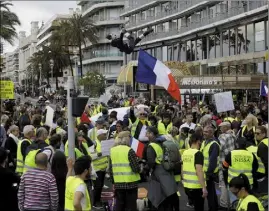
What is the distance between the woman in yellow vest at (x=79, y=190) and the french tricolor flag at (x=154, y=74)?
7656 millimetres

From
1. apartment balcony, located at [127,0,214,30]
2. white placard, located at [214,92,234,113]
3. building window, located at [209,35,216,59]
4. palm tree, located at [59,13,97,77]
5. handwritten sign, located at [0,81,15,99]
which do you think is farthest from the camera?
palm tree, located at [59,13,97,77]

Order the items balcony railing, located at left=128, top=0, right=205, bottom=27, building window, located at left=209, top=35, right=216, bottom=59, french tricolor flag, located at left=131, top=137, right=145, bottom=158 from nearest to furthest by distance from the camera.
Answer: french tricolor flag, located at left=131, top=137, right=145, bottom=158, building window, located at left=209, top=35, right=216, bottom=59, balcony railing, located at left=128, top=0, right=205, bottom=27

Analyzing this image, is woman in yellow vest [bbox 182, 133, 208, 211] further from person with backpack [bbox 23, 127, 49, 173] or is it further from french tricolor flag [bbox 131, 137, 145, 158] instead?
person with backpack [bbox 23, 127, 49, 173]

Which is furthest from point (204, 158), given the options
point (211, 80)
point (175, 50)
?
point (175, 50)

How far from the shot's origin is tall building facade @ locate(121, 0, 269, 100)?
33925mm

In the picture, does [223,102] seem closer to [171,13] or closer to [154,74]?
[154,74]

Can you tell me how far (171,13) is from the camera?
2445 inches

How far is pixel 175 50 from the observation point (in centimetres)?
6325

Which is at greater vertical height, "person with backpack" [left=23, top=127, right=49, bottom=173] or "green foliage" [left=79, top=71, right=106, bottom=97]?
"green foliage" [left=79, top=71, right=106, bottom=97]

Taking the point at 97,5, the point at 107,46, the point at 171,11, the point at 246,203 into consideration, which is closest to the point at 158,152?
the point at 246,203

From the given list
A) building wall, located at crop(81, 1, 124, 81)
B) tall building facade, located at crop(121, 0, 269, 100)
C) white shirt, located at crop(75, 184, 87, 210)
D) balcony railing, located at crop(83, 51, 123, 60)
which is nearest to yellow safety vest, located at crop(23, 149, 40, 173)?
white shirt, located at crop(75, 184, 87, 210)

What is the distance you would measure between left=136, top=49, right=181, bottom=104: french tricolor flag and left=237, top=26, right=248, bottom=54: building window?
34.1 metres

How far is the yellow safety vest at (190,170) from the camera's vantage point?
354 inches

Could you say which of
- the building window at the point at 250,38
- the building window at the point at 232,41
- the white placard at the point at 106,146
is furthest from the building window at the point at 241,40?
the white placard at the point at 106,146
